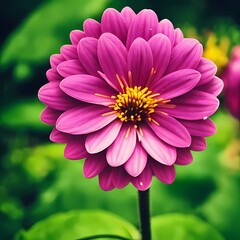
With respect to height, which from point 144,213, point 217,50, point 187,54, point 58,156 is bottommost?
point 144,213

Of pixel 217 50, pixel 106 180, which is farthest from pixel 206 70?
pixel 217 50

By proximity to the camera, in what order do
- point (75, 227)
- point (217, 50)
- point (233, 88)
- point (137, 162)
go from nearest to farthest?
1. point (137, 162)
2. point (75, 227)
3. point (233, 88)
4. point (217, 50)

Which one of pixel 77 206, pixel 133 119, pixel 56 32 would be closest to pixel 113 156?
pixel 133 119

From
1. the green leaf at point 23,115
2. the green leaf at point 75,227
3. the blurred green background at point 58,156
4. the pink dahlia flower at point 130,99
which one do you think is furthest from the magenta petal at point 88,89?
the green leaf at point 23,115

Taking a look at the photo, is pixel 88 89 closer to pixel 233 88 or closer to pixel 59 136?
pixel 59 136

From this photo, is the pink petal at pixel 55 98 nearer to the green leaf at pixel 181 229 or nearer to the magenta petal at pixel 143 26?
the magenta petal at pixel 143 26

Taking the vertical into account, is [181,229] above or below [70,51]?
below

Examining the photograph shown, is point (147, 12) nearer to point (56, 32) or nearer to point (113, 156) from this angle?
point (113, 156)
